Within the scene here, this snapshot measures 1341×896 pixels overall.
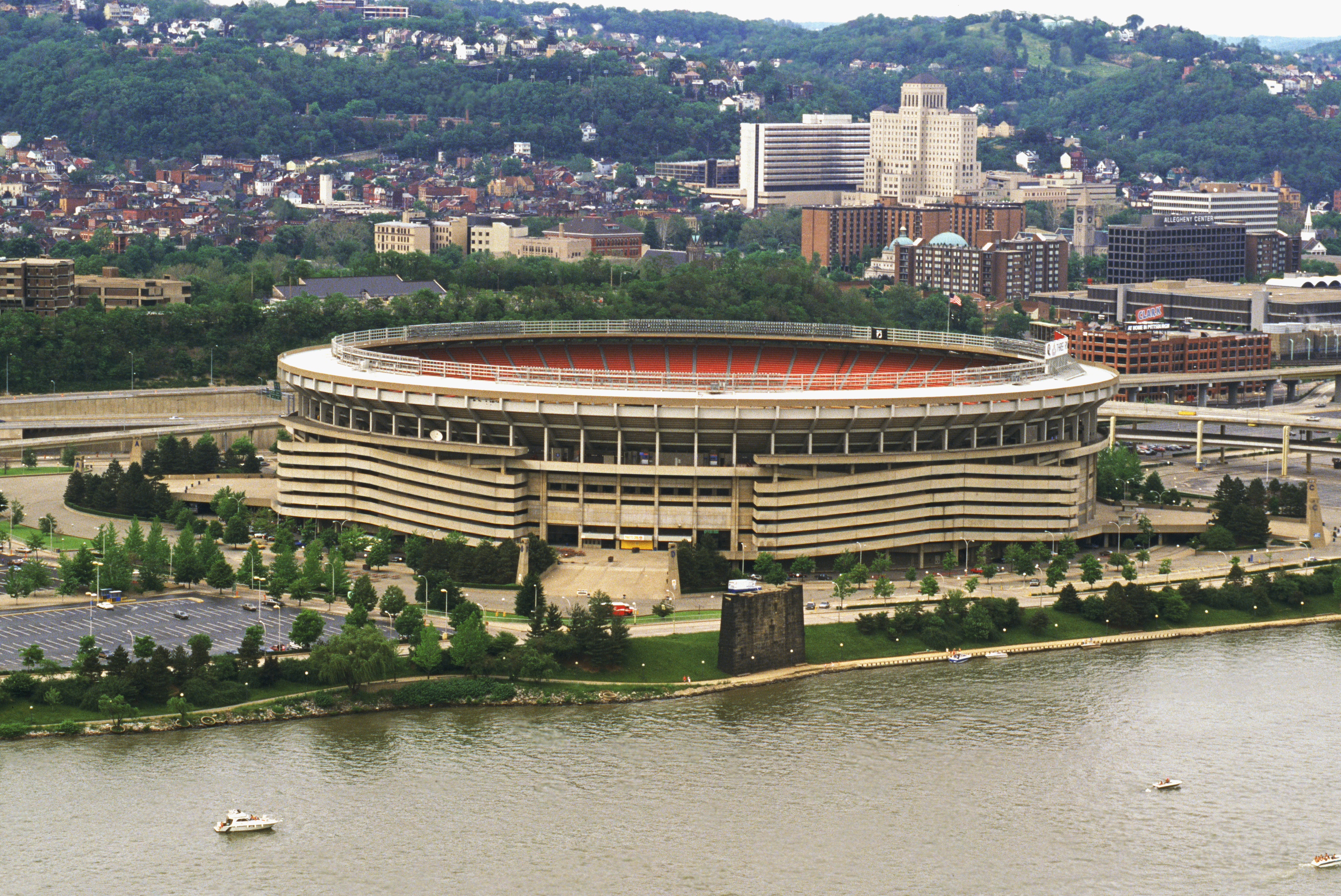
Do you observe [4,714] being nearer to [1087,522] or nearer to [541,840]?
[541,840]

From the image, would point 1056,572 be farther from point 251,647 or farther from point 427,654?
point 251,647

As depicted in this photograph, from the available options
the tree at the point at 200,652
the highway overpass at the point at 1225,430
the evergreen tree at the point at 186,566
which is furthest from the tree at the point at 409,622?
the highway overpass at the point at 1225,430

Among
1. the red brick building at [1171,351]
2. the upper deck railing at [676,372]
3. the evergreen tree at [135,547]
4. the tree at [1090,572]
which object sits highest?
the upper deck railing at [676,372]

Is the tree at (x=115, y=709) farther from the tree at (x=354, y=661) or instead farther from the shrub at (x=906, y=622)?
the shrub at (x=906, y=622)

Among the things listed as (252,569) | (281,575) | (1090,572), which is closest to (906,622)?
(1090,572)

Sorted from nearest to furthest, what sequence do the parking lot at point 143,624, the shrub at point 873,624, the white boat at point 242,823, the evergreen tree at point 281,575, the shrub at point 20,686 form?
the white boat at point 242,823, the shrub at point 20,686, the parking lot at point 143,624, the shrub at point 873,624, the evergreen tree at point 281,575

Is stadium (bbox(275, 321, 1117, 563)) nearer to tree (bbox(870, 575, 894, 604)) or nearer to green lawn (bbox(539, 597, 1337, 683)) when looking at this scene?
tree (bbox(870, 575, 894, 604))

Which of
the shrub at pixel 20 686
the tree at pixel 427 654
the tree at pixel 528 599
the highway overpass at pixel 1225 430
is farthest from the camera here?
the highway overpass at pixel 1225 430

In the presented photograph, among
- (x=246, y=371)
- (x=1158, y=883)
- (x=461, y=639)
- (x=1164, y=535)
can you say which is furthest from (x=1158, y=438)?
(x=1158, y=883)
